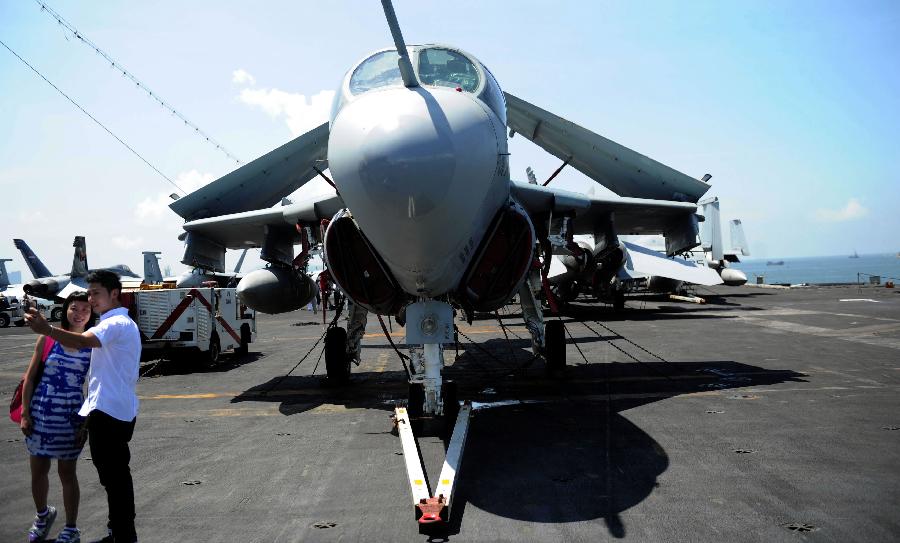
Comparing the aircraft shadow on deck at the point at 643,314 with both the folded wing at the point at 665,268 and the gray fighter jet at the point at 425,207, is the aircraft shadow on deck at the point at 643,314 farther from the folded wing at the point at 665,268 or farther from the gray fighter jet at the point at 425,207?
the gray fighter jet at the point at 425,207

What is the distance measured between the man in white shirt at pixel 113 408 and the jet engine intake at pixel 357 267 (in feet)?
10.9

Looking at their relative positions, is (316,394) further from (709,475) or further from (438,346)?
(709,475)

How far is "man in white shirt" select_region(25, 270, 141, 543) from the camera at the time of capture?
4109 mm

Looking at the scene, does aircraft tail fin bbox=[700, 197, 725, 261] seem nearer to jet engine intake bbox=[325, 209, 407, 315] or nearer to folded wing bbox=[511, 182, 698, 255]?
folded wing bbox=[511, 182, 698, 255]

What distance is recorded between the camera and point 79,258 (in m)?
34.2

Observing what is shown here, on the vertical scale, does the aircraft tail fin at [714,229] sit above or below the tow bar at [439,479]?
above

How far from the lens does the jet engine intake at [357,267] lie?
7391mm

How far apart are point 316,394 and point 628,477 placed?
662 cm

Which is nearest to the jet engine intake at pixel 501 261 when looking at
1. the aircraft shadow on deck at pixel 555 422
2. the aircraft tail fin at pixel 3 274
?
the aircraft shadow on deck at pixel 555 422

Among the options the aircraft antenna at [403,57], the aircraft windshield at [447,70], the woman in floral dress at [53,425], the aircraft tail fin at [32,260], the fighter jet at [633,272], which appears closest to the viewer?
the woman in floral dress at [53,425]

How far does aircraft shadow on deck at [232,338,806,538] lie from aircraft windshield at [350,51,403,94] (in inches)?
167

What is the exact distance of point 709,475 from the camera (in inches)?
223

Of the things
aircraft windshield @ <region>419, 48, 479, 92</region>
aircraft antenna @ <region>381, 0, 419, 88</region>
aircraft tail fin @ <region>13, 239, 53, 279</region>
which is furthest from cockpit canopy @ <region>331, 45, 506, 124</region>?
aircraft tail fin @ <region>13, 239, 53, 279</region>

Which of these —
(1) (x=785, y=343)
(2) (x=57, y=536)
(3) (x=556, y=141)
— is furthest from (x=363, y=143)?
(1) (x=785, y=343)
